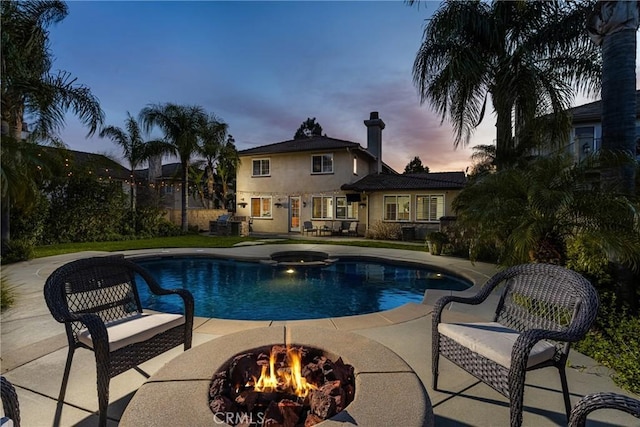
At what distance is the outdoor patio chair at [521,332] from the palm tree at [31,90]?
7495 mm

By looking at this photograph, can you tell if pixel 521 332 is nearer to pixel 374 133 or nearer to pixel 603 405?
pixel 603 405

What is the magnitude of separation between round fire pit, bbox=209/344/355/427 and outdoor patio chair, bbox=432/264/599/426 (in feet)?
3.42

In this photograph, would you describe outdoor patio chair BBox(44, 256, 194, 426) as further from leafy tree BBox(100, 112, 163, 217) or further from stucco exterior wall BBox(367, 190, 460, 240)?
leafy tree BBox(100, 112, 163, 217)

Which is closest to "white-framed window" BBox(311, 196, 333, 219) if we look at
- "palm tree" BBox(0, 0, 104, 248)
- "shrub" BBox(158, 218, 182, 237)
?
"shrub" BBox(158, 218, 182, 237)

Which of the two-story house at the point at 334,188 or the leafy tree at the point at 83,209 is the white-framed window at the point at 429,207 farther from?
the leafy tree at the point at 83,209

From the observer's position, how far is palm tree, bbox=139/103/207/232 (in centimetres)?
1664

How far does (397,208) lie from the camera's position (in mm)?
17688

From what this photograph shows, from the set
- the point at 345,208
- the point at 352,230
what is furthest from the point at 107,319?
the point at 345,208

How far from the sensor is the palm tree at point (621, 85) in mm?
3957

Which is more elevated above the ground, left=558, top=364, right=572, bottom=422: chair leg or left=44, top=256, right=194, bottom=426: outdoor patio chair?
left=44, top=256, right=194, bottom=426: outdoor patio chair

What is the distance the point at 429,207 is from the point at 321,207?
6.35 meters

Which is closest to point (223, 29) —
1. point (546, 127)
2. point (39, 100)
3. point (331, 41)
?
point (331, 41)

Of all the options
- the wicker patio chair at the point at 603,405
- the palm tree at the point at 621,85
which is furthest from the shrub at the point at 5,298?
the palm tree at the point at 621,85

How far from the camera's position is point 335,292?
7.26 metres
